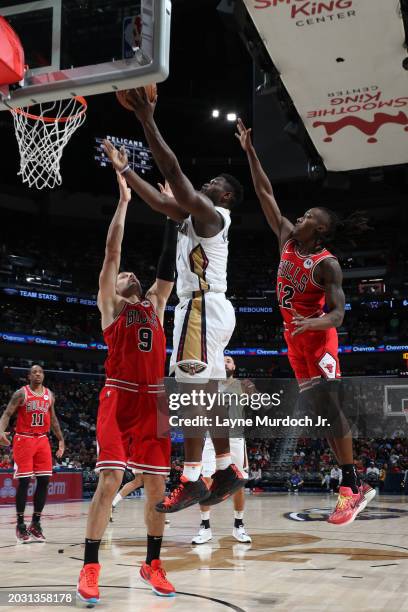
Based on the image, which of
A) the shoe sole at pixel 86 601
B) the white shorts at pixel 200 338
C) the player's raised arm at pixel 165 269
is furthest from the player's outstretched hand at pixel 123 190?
the shoe sole at pixel 86 601

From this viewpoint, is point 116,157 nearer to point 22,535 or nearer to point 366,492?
point 366,492

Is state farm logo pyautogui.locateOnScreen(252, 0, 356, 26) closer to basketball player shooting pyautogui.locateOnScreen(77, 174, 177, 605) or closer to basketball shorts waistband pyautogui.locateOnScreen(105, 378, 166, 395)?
basketball player shooting pyautogui.locateOnScreen(77, 174, 177, 605)

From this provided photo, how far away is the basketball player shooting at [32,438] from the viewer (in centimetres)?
938

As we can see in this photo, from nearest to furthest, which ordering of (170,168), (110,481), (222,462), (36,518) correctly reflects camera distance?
(170,168)
(222,462)
(110,481)
(36,518)

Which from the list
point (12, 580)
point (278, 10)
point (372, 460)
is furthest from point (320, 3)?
point (372, 460)

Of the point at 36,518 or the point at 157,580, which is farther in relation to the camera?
the point at 36,518

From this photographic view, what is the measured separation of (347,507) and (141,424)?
5.57 feet

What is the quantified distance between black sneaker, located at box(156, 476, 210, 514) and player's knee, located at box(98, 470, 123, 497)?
24.8 inches

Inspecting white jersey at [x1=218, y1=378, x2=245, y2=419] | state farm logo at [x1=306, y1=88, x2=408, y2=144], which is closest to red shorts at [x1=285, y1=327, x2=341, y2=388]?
white jersey at [x1=218, y1=378, x2=245, y2=419]

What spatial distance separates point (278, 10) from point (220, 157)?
2435 cm

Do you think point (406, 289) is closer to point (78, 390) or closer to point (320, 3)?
point (78, 390)

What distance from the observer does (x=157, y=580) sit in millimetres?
5418

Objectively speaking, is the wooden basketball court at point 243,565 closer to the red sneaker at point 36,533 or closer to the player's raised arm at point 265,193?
the red sneaker at point 36,533

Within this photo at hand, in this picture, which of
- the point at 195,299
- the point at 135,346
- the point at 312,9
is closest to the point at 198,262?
the point at 195,299
